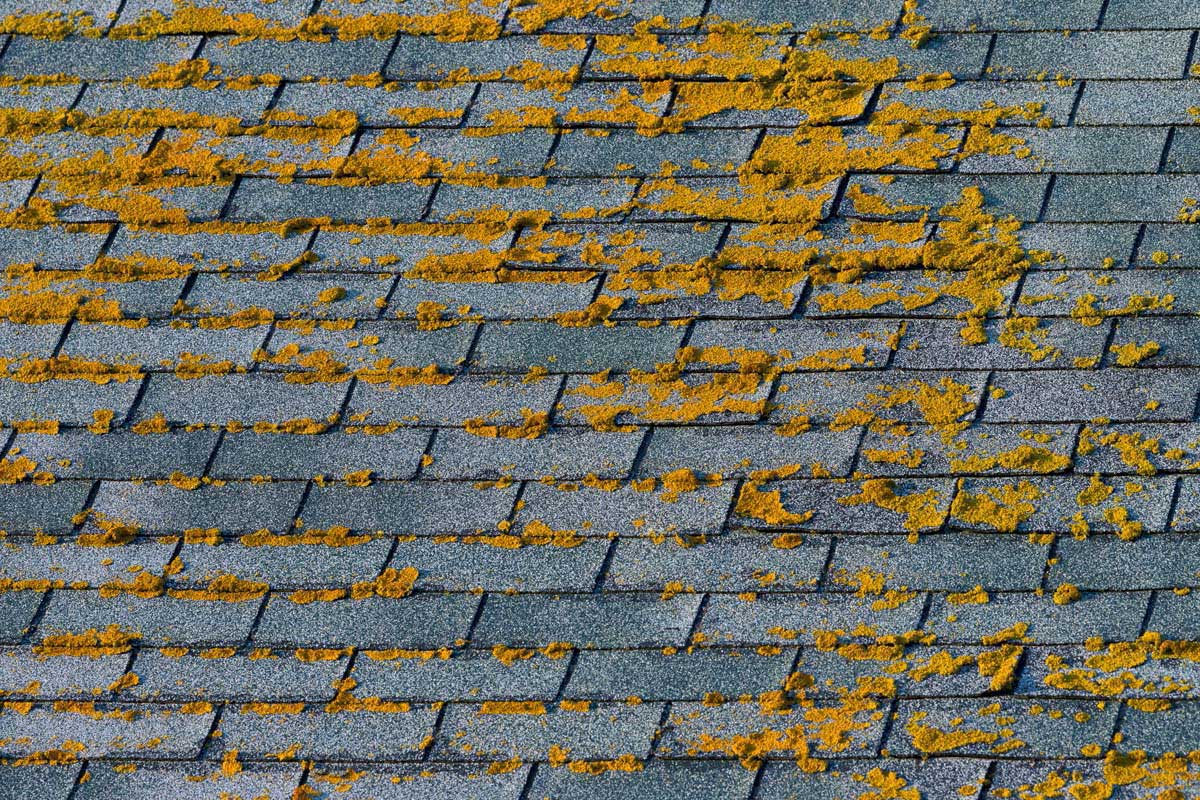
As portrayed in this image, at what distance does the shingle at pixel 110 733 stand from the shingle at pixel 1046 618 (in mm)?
1544

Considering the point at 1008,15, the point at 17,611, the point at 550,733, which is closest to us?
the point at 550,733

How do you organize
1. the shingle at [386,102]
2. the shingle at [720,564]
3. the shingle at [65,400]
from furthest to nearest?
the shingle at [386,102]
the shingle at [65,400]
the shingle at [720,564]

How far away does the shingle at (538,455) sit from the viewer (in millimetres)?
3033

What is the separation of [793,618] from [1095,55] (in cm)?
162

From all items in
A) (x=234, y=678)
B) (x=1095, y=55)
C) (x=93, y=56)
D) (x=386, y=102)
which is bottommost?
(x=1095, y=55)

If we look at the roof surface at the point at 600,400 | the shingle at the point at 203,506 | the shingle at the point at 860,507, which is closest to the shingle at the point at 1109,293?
the roof surface at the point at 600,400

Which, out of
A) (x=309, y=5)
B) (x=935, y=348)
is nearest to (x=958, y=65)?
(x=935, y=348)

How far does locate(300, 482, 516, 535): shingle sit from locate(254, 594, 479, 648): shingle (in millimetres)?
165

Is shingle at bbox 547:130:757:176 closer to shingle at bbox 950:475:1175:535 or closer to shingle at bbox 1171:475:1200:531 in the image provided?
shingle at bbox 950:475:1175:535

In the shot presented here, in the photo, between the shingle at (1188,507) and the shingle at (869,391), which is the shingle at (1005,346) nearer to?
the shingle at (869,391)

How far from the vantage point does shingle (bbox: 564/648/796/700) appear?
280 cm

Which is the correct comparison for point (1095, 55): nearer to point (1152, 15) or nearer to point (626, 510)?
point (1152, 15)

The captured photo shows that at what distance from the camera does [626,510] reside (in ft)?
9.77

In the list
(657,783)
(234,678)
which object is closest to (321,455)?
(234,678)
